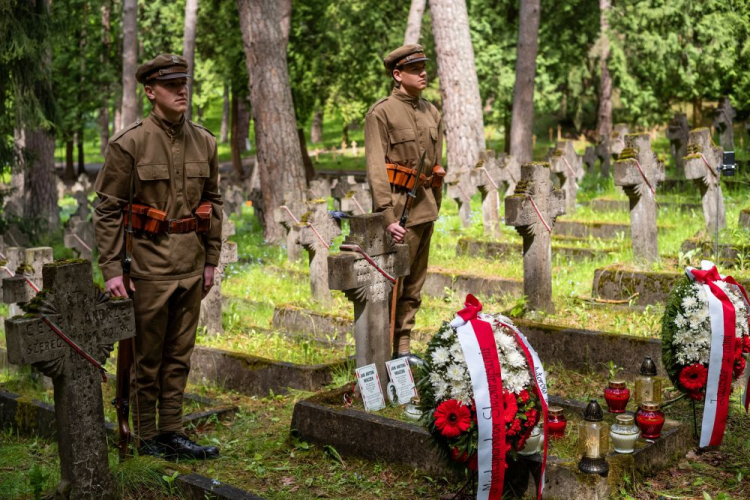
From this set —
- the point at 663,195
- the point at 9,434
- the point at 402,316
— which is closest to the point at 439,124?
the point at 402,316

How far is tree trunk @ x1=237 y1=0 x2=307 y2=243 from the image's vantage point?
14.8m

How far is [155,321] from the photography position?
5.77 m

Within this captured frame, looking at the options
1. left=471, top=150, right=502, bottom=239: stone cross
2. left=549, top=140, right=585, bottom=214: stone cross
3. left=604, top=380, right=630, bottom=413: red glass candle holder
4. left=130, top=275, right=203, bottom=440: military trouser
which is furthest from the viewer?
left=549, top=140, right=585, bottom=214: stone cross

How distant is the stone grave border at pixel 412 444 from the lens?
496 cm

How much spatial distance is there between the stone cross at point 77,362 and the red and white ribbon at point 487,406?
182 cm

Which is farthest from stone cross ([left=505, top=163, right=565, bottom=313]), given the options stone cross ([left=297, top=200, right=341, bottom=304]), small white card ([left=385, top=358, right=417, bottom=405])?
stone cross ([left=297, top=200, right=341, bottom=304])

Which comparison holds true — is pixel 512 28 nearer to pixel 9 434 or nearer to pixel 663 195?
pixel 663 195

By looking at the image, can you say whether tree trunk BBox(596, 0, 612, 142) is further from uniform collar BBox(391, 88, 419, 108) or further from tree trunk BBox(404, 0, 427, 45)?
uniform collar BBox(391, 88, 419, 108)

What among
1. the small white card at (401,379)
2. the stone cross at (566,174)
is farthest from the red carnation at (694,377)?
the stone cross at (566,174)

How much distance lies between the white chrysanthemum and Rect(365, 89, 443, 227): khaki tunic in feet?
5.87

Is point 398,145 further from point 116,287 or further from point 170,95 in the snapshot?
point 116,287

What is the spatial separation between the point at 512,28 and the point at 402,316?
24.6 meters

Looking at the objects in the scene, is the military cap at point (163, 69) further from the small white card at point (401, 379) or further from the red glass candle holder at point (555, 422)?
the red glass candle holder at point (555, 422)

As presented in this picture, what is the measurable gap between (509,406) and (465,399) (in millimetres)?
217
